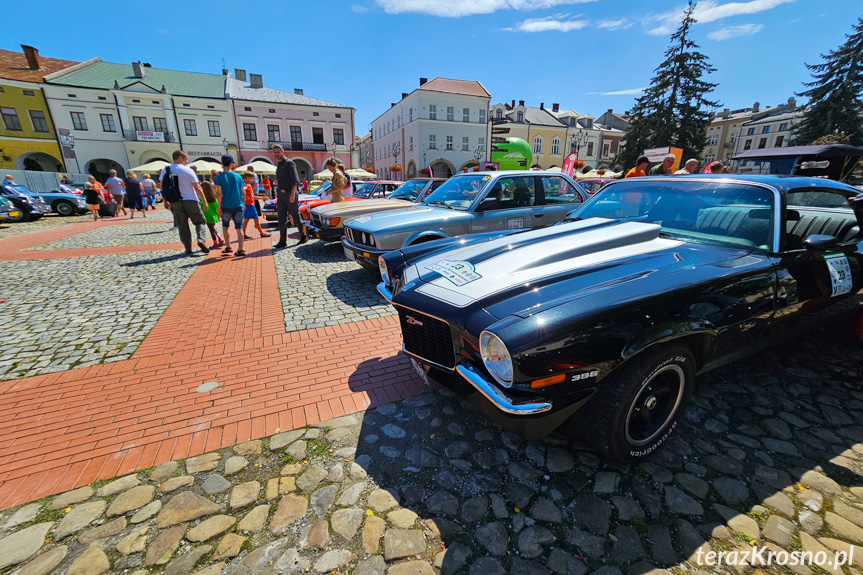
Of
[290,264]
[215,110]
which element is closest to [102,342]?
[290,264]

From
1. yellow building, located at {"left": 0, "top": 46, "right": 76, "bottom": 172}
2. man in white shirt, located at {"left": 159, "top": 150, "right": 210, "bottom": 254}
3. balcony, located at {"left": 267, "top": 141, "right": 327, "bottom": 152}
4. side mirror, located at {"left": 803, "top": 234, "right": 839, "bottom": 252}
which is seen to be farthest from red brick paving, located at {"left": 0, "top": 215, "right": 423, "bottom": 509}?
yellow building, located at {"left": 0, "top": 46, "right": 76, "bottom": 172}

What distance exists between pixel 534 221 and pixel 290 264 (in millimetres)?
4781

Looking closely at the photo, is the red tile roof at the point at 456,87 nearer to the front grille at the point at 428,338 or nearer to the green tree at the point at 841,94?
the green tree at the point at 841,94

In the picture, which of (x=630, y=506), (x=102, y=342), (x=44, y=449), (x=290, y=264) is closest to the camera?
(x=630, y=506)

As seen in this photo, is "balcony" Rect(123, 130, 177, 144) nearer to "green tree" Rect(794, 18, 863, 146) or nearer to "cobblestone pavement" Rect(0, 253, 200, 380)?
"cobblestone pavement" Rect(0, 253, 200, 380)

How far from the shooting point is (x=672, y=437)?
2.44 meters

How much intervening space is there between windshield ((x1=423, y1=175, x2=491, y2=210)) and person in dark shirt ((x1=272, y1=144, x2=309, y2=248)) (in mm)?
3460

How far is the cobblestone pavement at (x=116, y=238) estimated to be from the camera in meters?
9.10

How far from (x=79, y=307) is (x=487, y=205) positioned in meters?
5.82

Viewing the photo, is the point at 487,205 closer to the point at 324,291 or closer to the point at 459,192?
the point at 459,192

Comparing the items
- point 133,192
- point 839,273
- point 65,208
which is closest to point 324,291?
point 839,273

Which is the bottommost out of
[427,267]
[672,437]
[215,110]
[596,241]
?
[672,437]

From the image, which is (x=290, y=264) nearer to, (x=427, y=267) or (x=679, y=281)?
(x=427, y=267)

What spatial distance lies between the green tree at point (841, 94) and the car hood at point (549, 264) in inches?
1354
